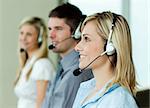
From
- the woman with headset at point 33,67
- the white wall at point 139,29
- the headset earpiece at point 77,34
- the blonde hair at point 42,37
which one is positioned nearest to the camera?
the headset earpiece at point 77,34

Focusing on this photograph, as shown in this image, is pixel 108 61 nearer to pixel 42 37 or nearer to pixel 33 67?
pixel 33 67

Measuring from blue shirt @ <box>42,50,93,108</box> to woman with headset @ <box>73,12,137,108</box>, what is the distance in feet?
1.07

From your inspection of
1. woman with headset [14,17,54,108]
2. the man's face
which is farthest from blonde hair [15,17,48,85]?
the man's face

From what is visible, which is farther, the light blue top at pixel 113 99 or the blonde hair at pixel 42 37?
the blonde hair at pixel 42 37

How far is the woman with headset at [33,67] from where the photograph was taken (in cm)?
325

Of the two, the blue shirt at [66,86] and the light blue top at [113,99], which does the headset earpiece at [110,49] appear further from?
the blue shirt at [66,86]

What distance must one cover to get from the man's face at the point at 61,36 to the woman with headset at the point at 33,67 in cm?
53

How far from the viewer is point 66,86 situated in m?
2.53

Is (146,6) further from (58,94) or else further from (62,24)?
(58,94)

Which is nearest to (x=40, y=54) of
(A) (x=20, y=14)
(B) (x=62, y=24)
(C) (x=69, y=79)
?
(B) (x=62, y=24)

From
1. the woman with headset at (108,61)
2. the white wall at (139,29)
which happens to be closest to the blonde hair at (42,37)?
the white wall at (139,29)

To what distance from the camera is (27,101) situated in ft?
10.9

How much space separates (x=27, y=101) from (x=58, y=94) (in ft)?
2.70

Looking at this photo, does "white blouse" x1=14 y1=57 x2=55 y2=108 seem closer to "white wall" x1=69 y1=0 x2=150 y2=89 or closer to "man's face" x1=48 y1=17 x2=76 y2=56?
"man's face" x1=48 y1=17 x2=76 y2=56
